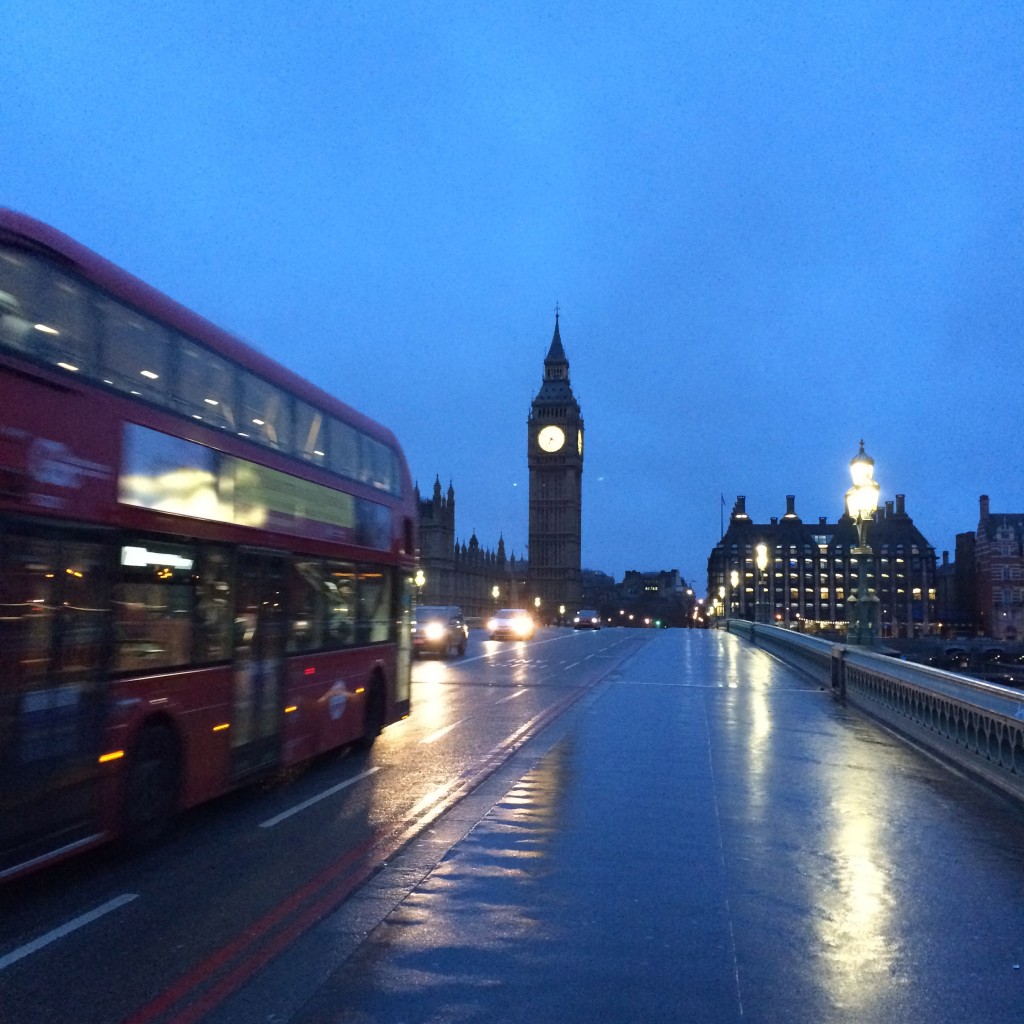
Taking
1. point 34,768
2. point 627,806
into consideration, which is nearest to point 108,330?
point 34,768

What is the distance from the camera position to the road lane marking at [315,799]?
9.05 meters

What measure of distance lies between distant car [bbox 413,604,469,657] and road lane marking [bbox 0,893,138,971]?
28175 millimetres

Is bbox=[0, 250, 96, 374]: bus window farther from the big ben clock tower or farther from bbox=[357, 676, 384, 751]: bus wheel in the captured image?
the big ben clock tower

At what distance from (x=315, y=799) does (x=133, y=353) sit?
15.3 feet

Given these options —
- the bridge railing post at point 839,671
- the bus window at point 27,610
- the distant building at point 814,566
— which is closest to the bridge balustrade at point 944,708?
the bridge railing post at point 839,671

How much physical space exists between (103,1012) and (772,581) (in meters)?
170

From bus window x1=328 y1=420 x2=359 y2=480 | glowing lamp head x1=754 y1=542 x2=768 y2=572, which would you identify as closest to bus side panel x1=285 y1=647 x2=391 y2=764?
bus window x1=328 y1=420 x2=359 y2=480

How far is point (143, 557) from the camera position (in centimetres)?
759

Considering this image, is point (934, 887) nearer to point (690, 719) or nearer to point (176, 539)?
point (176, 539)

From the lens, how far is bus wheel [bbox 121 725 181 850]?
24.5ft

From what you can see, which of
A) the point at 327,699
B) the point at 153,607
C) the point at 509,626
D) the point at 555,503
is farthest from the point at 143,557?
the point at 555,503

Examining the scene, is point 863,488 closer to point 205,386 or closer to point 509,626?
point 205,386

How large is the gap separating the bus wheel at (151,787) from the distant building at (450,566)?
306ft

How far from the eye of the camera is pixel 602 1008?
4.91 metres
